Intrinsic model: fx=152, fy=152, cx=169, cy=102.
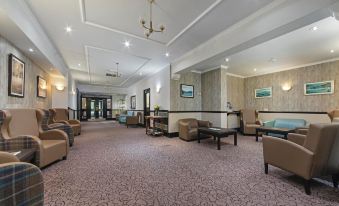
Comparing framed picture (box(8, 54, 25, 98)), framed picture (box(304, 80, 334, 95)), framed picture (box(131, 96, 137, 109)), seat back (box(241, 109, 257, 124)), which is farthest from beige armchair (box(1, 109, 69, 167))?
framed picture (box(304, 80, 334, 95))

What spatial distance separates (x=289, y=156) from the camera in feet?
7.16

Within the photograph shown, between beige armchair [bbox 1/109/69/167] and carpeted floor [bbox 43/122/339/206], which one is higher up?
beige armchair [bbox 1/109/69/167]

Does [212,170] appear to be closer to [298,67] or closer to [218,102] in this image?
Result: [218,102]

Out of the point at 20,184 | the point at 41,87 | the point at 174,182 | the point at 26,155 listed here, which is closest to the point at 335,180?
the point at 174,182

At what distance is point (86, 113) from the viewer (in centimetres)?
1382

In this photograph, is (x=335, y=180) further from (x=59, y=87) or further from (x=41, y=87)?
(x=59, y=87)

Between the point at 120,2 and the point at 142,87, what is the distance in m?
6.84

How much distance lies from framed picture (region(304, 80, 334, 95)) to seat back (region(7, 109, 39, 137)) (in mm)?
8414

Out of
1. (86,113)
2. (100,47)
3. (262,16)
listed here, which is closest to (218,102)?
(262,16)

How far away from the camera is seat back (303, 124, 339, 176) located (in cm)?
188

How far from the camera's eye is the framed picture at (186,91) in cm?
634

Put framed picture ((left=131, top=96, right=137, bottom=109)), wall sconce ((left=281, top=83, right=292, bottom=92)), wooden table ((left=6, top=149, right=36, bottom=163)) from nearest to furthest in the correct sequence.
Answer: wooden table ((left=6, top=149, right=36, bottom=163)), wall sconce ((left=281, top=83, right=292, bottom=92)), framed picture ((left=131, top=96, right=137, bottom=109))

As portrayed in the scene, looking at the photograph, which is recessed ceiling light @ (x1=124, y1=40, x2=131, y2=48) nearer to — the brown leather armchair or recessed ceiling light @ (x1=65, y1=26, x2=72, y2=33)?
recessed ceiling light @ (x1=65, y1=26, x2=72, y2=33)

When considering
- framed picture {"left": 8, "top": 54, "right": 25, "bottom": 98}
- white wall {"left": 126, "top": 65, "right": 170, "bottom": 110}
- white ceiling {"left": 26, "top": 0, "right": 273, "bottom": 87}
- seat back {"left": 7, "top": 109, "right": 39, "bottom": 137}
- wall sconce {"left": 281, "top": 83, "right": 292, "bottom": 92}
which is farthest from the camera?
white wall {"left": 126, "top": 65, "right": 170, "bottom": 110}
